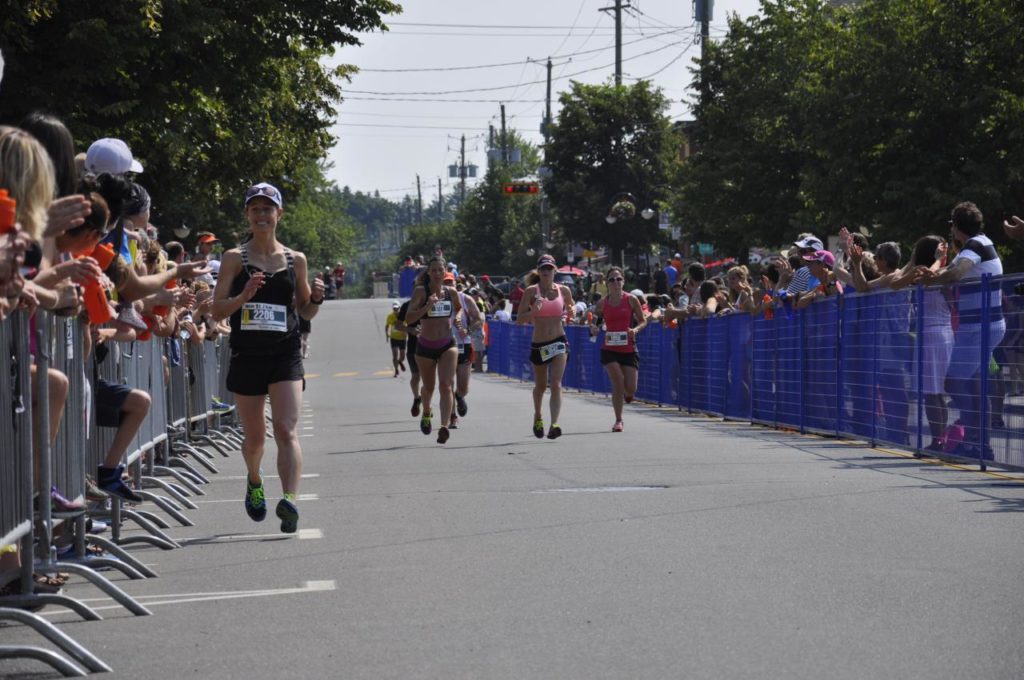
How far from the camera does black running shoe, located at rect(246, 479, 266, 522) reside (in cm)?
1045

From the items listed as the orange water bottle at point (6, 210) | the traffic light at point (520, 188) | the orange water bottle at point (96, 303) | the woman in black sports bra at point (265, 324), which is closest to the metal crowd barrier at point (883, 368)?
the woman in black sports bra at point (265, 324)

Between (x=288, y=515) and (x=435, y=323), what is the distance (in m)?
9.06

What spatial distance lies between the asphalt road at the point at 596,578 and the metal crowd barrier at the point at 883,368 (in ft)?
1.58

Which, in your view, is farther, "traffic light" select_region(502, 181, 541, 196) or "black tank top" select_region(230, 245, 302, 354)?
"traffic light" select_region(502, 181, 541, 196)

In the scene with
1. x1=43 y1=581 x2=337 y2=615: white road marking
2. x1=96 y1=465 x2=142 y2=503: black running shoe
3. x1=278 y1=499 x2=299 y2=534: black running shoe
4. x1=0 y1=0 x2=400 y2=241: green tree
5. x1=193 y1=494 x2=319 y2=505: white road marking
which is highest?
x1=0 y1=0 x2=400 y2=241: green tree

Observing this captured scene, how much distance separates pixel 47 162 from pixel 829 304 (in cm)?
1140

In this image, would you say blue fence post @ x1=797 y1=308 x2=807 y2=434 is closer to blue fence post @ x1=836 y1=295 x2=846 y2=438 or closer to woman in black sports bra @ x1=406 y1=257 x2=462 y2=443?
blue fence post @ x1=836 y1=295 x2=846 y2=438

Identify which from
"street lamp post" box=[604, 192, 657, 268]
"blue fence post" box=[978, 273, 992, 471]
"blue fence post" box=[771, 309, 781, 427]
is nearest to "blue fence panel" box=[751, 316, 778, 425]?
"blue fence post" box=[771, 309, 781, 427]

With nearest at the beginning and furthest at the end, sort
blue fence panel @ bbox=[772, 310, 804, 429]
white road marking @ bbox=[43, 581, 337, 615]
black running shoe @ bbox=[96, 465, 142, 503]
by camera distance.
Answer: white road marking @ bbox=[43, 581, 337, 615] < black running shoe @ bbox=[96, 465, 142, 503] < blue fence panel @ bbox=[772, 310, 804, 429]

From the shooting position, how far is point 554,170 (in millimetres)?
99875

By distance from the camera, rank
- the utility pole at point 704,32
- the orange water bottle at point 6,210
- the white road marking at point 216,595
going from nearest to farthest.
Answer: the orange water bottle at point 6,210, the white road marking at point 216,595, the utility pole at point 704,32

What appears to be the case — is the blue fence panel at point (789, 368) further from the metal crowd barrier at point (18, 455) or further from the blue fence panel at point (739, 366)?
the metal crowd barrier at point (18, 455)

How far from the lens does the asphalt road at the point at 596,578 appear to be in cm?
612

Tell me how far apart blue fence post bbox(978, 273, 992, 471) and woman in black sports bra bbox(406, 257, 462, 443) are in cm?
690
